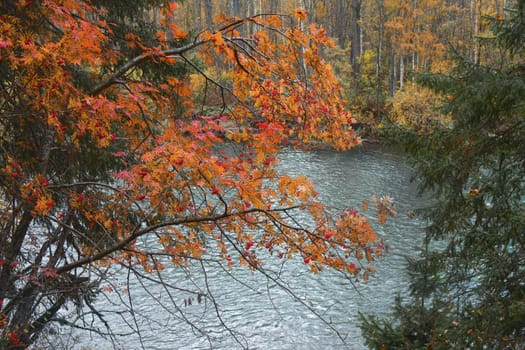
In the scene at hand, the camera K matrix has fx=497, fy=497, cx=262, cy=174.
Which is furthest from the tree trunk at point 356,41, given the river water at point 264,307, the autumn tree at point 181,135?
the autumn tree at point 181,135

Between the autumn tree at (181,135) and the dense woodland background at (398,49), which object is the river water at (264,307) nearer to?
the autumn tree at (181,135)

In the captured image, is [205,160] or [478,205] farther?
[478,205]

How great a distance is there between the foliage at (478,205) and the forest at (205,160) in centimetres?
2

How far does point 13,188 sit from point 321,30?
214cm

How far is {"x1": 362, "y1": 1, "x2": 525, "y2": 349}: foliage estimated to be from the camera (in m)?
4.91

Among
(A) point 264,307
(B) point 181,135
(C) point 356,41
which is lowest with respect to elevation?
(A) point 264,307

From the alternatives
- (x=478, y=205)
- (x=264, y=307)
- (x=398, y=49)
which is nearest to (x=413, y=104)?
(x=398, y=49)

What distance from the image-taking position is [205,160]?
8.27 ft

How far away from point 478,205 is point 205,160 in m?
4.47

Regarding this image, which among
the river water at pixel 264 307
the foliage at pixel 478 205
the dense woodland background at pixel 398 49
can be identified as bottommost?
the river water at pixel 264 307

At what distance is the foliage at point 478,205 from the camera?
193 inches

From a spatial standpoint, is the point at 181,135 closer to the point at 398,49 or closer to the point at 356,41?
the point at 398,49

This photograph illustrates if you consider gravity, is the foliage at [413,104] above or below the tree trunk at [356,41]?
below

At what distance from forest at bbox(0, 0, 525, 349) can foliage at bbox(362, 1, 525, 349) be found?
24 millimetres
